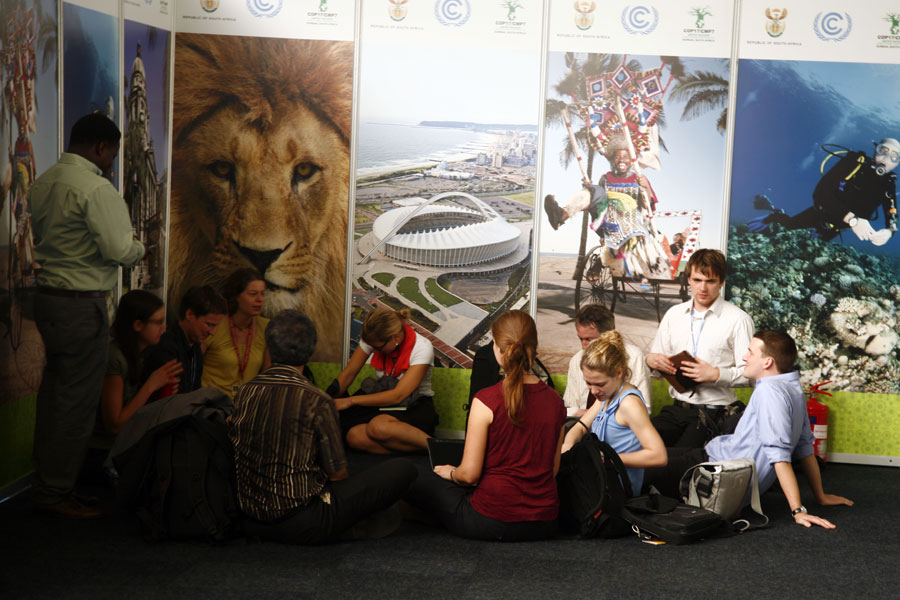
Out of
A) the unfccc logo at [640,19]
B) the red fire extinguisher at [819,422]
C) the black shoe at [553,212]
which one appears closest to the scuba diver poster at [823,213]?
the red fire extinguisher at [819,422]

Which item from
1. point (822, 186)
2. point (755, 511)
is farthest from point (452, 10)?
point (755, 511)

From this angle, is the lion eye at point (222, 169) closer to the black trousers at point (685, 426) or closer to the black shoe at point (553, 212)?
the black shoe at point (553, 212)

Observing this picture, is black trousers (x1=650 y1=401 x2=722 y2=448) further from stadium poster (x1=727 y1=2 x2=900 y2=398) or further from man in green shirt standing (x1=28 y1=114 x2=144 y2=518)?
man in green shirt standing (x1=28 y1=114 x2=144 y2=518)

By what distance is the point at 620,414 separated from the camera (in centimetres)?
424

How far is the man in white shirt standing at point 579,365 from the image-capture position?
5.16 meters

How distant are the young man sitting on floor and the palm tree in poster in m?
1.99

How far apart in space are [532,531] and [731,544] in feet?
3.08

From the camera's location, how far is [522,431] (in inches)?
151

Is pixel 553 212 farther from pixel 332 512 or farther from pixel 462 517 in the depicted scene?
pixel 332 512

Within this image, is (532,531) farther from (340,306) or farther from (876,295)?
(876,295)

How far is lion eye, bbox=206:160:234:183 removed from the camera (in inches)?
242

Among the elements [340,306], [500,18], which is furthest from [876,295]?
[340,306]

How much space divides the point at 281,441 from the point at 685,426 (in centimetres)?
252

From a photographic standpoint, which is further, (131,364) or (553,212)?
(553,212)
